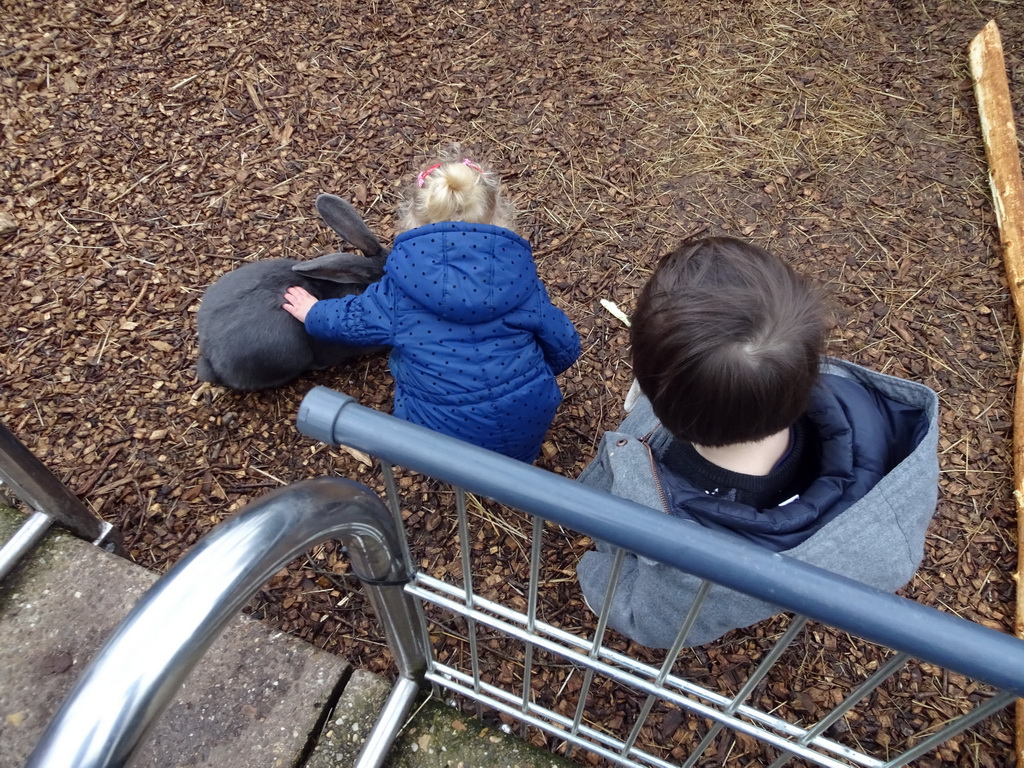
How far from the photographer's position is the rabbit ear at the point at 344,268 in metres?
2.82

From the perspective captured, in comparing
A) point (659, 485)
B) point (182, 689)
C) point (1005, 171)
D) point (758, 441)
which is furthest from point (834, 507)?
point (1005, 171)

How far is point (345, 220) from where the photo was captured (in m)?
2.85

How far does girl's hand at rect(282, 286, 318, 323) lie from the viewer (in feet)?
9.32

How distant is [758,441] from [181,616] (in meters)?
1.24

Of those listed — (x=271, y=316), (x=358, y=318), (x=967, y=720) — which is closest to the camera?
(x=967, y=720)

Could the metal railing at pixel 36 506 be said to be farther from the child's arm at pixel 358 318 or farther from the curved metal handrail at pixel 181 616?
the curved metal handrail at pixel 181 616

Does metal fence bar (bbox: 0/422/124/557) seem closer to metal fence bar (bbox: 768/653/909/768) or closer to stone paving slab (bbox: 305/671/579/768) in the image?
stone paving slab (bbox: 305/671/579/768)

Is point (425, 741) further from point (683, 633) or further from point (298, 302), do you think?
point (298, 302)

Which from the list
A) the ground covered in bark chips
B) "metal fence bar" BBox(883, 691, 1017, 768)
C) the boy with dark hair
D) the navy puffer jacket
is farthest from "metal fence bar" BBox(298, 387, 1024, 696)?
the ground covered in bark chips

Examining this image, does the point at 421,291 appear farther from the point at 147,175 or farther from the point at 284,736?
the point at 147,175

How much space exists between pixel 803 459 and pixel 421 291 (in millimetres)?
1265

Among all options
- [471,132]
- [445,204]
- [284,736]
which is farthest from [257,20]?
A: [284,736]

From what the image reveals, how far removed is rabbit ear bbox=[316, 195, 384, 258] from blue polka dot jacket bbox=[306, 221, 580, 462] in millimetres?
391

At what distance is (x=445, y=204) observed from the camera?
2596mm
